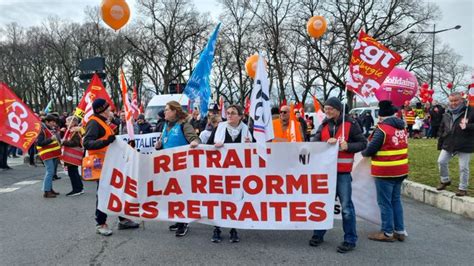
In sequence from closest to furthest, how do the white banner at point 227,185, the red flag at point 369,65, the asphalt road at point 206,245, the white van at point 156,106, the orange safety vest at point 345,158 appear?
the asphalt road at point 206,245, the orange safety vest at point 345,158, the white banner at point 227,185, the red flag at point 369,65, the white van at point 156,106

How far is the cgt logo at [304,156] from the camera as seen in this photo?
16.3 feet

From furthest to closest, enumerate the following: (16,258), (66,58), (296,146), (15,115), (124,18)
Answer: (66,58), (124,18), (15,115), (296,146), (16,258)

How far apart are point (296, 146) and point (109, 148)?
2.47 m

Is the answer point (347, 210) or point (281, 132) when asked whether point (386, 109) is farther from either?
point (281, 132)

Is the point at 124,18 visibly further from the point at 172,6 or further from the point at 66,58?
the point at 66,58

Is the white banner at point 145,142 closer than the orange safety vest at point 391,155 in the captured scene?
No

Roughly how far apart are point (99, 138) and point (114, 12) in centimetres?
514

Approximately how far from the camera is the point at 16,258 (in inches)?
181

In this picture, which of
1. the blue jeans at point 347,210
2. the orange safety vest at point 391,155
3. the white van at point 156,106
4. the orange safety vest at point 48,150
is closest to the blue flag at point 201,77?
the blue jeans at point 347,210

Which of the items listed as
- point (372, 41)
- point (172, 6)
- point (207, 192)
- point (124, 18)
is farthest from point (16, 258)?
point (172, 6)

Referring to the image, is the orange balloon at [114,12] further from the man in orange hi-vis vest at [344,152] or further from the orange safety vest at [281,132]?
the man in orange hi-vis vest at [344,152]

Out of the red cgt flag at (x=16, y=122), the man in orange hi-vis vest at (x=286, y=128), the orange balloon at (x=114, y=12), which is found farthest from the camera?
the orange balloon at (x=114, y=12)

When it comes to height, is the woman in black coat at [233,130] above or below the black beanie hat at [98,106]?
below

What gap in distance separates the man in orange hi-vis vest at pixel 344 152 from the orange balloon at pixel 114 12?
6.55 meters
